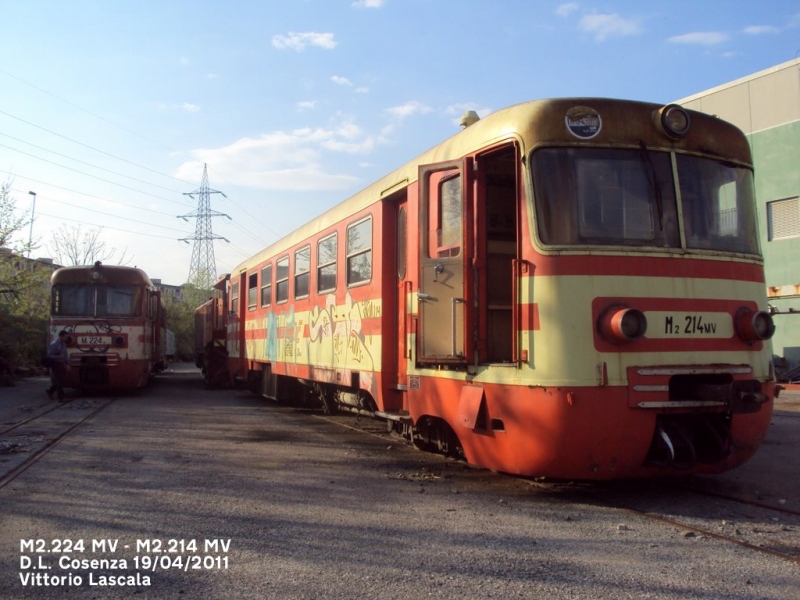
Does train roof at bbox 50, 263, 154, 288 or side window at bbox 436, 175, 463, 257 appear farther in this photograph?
train roof at bbox 50, 263, 154, 288

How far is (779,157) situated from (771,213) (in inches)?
62.6

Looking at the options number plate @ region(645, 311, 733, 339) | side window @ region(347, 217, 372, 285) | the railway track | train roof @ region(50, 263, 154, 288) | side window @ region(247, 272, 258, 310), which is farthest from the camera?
train roof @ region(50, 263, 154, 288)

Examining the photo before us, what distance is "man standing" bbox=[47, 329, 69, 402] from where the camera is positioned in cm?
1523

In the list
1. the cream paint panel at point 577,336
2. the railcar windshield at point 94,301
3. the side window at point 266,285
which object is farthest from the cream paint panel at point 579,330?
the railcar windshield at point 94,301

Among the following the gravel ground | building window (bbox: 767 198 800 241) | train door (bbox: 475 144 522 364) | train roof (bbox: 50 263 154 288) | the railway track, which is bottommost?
the gravel ground

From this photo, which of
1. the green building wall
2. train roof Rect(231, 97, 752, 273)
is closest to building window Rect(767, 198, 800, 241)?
the green building wall

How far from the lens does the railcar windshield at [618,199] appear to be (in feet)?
18.7

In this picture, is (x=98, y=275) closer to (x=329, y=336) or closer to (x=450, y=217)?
(x=329, y=336)

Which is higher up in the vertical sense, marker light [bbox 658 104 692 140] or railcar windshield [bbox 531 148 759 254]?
marker light [bbox 658 104 692 140]

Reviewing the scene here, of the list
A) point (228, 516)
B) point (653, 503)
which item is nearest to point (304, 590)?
point (228, 516)

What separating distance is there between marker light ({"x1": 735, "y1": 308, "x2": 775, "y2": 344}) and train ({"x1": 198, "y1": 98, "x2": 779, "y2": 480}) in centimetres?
1

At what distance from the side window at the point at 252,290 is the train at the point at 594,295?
9.00 m

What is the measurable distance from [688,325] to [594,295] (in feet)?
2.76

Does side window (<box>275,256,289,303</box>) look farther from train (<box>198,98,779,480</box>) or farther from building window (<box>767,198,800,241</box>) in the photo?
building window (<box>767,198,800,241</box>)
